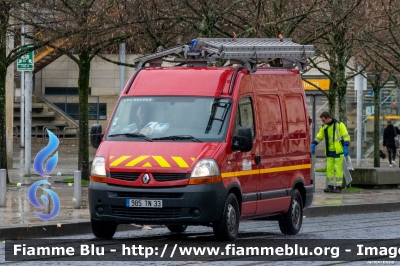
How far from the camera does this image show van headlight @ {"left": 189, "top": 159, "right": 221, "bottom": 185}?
1304 centimetres

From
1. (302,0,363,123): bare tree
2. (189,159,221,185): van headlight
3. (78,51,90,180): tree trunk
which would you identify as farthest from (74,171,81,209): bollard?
(78,51,90,180): tree trunk

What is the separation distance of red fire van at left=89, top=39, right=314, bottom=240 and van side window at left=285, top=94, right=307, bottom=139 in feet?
0.07

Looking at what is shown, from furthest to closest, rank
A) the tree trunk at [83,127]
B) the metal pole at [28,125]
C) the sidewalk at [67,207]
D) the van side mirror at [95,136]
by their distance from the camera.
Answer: the metal pole at [28,125], the tree trunk at [83,127], the sidewalk at [67,207], the van side mirror at [95,136]

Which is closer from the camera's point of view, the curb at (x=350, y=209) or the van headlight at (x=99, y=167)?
the van headlight at (x=99, y=167)

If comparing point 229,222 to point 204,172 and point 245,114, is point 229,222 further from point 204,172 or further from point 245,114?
point 245,114

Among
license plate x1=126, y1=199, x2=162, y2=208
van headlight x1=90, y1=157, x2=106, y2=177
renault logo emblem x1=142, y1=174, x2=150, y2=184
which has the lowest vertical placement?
license plate x1=126, y1=199, x2=162, y2=208

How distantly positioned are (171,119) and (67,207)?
4.67 metres

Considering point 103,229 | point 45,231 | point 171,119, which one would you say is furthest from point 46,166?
point 171,119

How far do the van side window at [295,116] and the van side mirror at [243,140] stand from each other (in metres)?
1.92

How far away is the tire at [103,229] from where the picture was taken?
13.8 metres

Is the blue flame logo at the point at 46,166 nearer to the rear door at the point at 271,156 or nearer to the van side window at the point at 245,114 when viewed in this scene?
the van side window at the point at 245,114

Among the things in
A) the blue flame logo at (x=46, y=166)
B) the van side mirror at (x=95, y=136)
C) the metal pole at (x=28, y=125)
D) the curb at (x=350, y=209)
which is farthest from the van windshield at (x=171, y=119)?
the metal pole at (x=28, y=125)

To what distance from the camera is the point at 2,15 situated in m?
22.2

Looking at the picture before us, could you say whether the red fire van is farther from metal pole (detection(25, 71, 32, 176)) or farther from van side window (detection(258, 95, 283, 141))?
metal pole (detection(25, 71, 32, 176))
